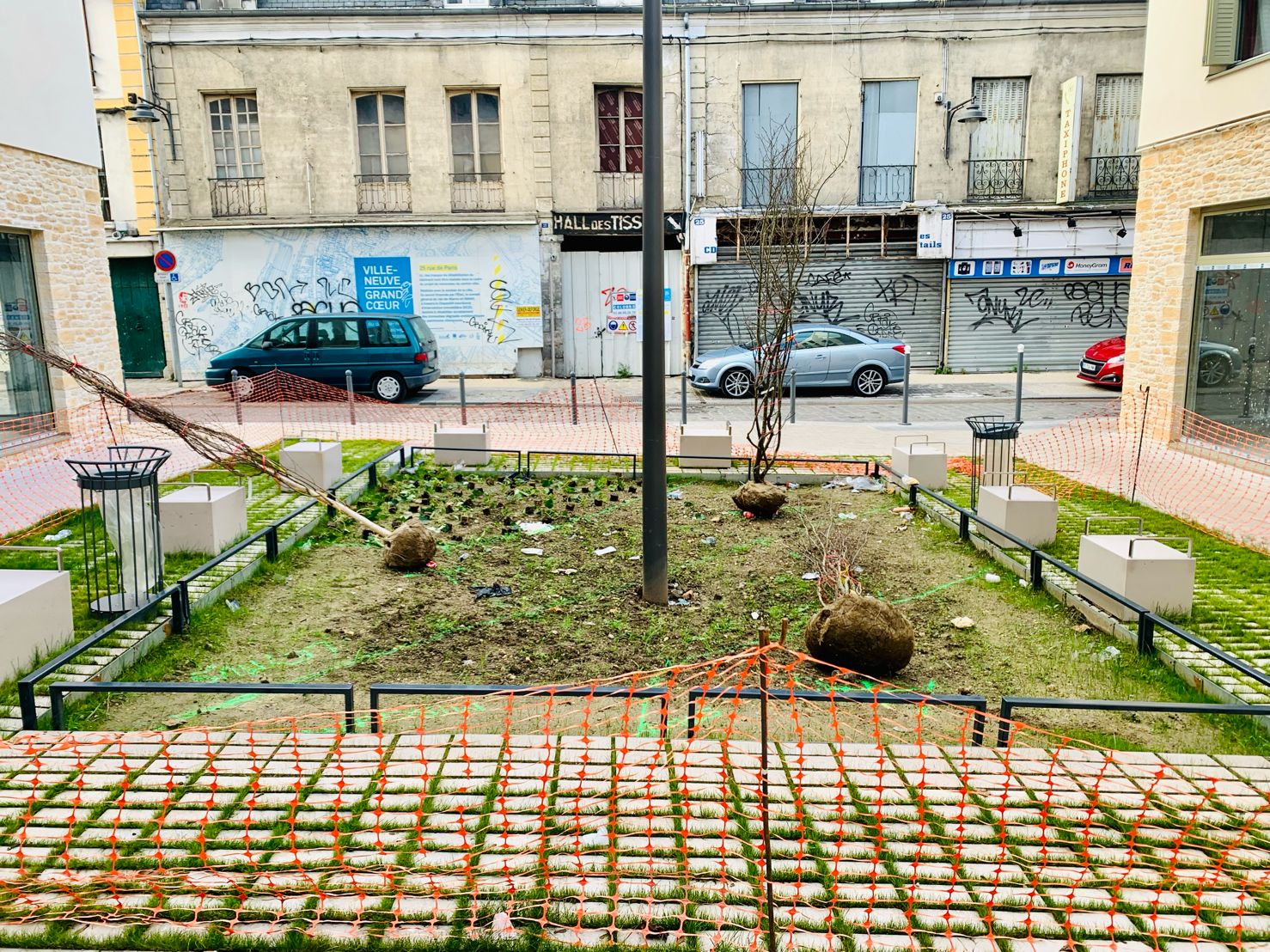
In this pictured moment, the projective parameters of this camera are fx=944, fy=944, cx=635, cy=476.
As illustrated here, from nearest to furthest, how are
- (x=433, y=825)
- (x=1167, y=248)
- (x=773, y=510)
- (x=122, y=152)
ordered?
(x=433, y=825), (x=773, y=510), (x=1167, y=248), (x=122, y=152)

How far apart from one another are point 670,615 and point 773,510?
2953 mm

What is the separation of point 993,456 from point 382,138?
738 inches

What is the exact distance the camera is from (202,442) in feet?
27.5

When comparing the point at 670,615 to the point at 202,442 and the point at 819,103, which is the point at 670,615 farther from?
the point at 819,103

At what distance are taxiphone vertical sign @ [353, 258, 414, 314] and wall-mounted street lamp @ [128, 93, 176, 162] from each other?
17.1 feet

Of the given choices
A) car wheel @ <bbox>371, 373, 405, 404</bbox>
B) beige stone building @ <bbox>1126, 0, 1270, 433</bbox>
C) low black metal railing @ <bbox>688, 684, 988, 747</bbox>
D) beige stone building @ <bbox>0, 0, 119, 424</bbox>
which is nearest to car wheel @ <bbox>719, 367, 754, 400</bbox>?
car wheel @ <bbox>371, 373, 405, 404</bbox>

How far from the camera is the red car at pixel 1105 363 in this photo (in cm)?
2088

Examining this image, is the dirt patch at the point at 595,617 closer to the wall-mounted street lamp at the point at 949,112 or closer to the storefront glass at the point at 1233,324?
the storefront glass at the point at 1233,324

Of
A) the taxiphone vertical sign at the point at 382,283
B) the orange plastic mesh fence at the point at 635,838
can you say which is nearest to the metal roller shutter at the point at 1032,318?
the taxiphone vertical sign at the point at 382,283

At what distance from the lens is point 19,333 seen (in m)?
12.8

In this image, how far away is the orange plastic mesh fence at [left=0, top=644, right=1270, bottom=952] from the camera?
343 centimetres

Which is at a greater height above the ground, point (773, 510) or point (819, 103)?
point (819, 103)

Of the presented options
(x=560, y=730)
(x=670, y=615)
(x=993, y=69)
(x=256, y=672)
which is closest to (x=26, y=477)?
(x=256, y=672)

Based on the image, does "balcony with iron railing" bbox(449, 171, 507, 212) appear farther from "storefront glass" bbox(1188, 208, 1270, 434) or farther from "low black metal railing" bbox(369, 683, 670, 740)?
"low black metal railing" bbox(369, 683, 670, 740)
